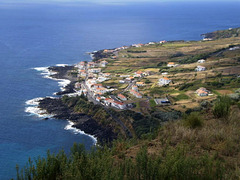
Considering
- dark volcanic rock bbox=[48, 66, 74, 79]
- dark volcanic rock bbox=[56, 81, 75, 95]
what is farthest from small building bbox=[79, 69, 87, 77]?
dark volcanic rock bbox=[56, 81, 75, 95]

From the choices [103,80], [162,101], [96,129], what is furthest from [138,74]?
[96,129]

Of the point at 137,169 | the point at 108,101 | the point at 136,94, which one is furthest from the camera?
the point at 136,94

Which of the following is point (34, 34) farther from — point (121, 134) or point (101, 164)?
point (101, 164)

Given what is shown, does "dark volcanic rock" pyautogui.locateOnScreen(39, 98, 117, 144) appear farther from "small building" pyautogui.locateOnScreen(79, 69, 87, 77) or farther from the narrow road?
"small building" pyautogui.locateOnScreen(79, 69, 87, 77)

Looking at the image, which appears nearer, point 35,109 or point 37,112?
point 37,112

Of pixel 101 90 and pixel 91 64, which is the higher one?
pixel 91 64

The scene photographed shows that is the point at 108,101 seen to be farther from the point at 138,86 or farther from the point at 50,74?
the point at 50,74

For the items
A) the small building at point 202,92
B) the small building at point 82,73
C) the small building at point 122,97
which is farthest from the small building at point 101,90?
the small building at point 202,92

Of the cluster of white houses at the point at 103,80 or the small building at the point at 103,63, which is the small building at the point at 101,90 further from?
the small building at the point at 103,63

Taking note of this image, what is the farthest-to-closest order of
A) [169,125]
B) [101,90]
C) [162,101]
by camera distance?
[101,90] < [162,101] < [169,125]
